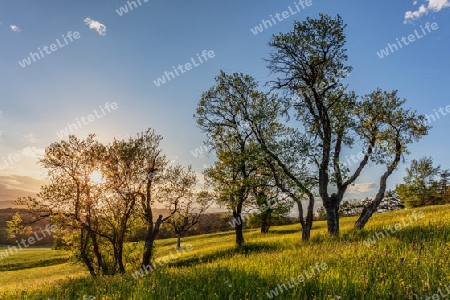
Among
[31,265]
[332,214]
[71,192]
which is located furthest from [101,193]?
[31,265]

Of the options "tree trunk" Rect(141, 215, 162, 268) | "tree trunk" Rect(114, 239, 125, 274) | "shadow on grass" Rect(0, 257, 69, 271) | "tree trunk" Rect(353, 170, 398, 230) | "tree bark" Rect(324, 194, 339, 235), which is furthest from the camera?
"shadow on grass" Rect(0, 257, 69, 271)

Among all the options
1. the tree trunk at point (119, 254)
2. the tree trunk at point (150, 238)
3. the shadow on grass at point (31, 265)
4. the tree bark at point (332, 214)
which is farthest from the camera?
the shadow on grass at point (31, 265)

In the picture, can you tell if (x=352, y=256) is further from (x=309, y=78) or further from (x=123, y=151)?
(x=123, y=151)

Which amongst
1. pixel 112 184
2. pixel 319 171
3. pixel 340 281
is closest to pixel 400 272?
pixel 340 281

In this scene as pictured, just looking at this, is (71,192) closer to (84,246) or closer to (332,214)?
(84,246)

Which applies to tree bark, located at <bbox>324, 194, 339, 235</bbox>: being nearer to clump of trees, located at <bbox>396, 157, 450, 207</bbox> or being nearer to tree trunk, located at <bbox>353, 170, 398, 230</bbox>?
tree trunk, located at <bbox>353, 170, 398, 230</bbox>

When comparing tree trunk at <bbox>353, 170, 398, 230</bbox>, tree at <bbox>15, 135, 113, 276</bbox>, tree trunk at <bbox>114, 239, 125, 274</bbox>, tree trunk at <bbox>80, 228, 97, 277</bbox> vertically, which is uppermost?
tree at <bbox>15, 135, 113, 276</bbox>

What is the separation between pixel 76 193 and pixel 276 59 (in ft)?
58.5

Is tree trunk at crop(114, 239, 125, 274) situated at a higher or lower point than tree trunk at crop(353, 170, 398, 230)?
higher

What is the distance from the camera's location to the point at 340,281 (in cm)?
482

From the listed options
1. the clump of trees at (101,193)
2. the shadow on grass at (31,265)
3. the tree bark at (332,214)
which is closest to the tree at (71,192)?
the clump of trees at (101,193)

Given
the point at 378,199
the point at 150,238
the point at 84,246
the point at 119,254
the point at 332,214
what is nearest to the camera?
the point at 332,214

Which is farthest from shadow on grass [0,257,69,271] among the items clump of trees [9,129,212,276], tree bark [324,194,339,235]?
tree bark [324,194,339,235]

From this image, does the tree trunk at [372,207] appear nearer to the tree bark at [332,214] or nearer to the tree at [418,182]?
the tree bark at [332,214]
